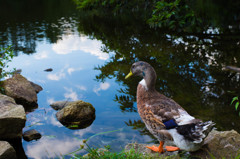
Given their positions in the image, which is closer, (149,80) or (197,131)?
(197,131)

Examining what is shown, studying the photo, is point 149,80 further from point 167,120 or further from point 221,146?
point 221,146

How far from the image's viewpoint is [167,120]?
2.88 m

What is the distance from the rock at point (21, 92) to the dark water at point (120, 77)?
10.8 inches

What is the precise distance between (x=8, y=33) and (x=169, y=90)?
12.3 meters

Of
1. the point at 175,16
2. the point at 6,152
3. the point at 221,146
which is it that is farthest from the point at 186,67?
the point at 6,152

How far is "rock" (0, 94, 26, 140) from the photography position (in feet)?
13.3

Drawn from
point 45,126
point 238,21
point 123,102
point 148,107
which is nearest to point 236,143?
point 148,107

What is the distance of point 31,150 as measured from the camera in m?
4.26

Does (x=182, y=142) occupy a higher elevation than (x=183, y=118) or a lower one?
lower

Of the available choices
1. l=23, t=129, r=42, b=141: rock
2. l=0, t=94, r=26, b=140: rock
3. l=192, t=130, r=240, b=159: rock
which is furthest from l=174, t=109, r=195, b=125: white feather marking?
l=23, t=129, r=42, b=141: rock

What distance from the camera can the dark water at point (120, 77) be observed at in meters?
4.70

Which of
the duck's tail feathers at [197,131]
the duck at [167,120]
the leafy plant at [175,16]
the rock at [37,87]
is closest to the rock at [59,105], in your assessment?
the rock at [37,87]

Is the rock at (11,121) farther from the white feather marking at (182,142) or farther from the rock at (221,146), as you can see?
the rock at (221,146)

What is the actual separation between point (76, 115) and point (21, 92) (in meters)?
1.88
